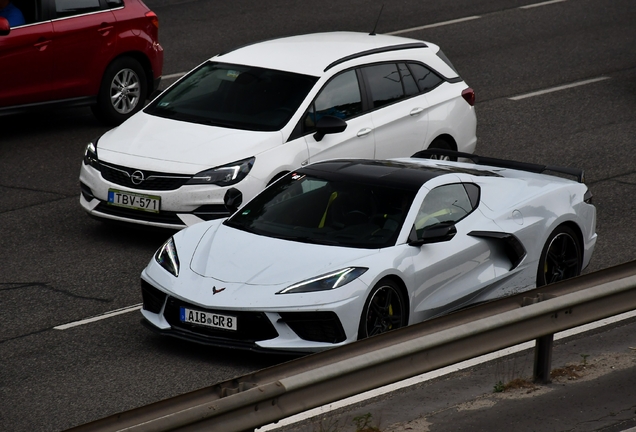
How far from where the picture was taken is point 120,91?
15281 millimetres

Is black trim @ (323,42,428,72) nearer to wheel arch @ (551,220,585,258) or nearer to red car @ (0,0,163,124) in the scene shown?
wheel arch @ (551,220,585,258)

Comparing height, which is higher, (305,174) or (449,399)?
(305,174)

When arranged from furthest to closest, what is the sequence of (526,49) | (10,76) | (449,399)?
(526,49) → (10,76) → (449,399)

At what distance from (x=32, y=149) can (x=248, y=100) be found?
A: 381cm

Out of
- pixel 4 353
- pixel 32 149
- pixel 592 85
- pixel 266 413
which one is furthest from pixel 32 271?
pixel 592 85

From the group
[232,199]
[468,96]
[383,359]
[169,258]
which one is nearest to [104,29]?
[468,96]

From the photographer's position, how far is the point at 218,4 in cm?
2195

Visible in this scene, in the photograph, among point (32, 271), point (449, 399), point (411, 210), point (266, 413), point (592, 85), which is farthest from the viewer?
point (592, 85)

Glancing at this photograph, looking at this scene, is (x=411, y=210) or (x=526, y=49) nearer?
(x=411, y=210)

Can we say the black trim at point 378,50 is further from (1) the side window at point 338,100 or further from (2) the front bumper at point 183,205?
(2) the front bumper at point 183,205

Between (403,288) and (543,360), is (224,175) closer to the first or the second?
(403,288)

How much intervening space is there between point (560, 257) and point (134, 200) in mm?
3771

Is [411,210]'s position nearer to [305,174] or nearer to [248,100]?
[305,174]

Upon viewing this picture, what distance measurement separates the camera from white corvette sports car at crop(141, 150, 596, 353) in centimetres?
777
